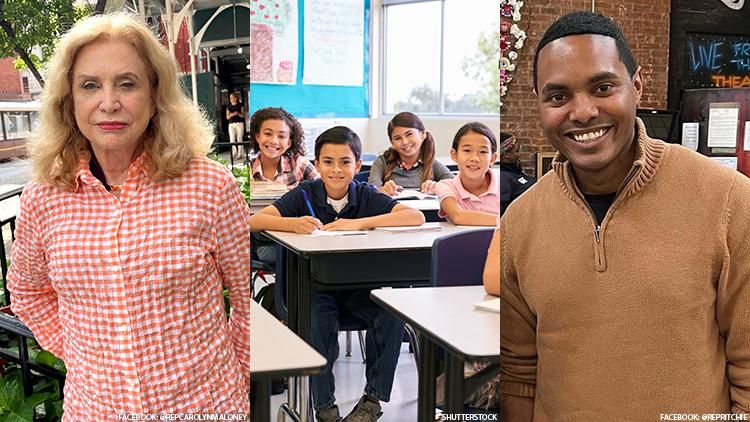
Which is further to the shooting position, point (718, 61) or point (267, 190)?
point (718, 61)

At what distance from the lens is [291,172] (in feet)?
3.31

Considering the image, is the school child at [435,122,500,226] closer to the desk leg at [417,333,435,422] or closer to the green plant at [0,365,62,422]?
the desk leg at [417,333,435,422]

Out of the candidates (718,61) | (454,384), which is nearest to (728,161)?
(718,61)

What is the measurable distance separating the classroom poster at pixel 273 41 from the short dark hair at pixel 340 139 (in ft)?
0.30

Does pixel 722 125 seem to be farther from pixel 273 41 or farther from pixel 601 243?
pixel 273 41

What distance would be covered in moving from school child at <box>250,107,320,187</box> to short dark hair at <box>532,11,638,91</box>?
41 centimetres

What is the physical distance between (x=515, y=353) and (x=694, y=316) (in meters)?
0.30

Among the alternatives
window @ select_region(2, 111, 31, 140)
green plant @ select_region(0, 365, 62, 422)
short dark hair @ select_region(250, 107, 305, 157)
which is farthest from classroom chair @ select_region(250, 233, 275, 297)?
green plant @ select_region(0, 365, 62, 422)

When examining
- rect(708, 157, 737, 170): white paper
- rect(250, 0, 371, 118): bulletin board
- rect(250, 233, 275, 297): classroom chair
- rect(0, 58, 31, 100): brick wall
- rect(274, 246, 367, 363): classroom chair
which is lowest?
rect(274, 246, 367, 363): classroom chair

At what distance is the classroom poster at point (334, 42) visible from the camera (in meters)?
1.02

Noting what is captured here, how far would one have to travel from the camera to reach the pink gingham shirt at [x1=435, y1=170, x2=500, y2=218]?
3.48 feet

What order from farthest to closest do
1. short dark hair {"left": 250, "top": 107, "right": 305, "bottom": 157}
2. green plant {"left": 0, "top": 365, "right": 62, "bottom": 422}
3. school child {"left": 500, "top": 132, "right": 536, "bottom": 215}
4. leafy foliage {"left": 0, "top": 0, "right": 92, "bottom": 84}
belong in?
green plant {"left": 0, "top": 365, "right": 62, "bottom": 422}
leafy foliage {"left": 0, "top": 0, "right": 92, "bottom": 84}
school child {"left": 500, "top": 132, "right": 536, "bottom": 215}
short dark hair {"left": 250, "top": 107, "right": 305, "bottom": 157}

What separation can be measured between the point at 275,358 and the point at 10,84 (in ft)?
2.45

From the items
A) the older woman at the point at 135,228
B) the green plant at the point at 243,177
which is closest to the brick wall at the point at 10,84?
the older woman at the point at 135,228
